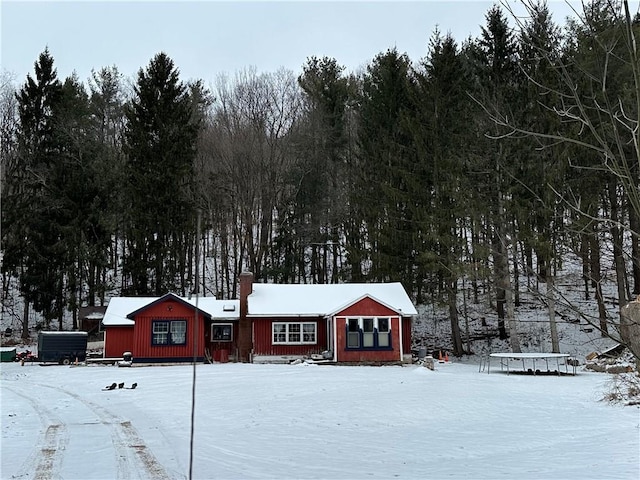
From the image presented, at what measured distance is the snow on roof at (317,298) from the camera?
1029 inches

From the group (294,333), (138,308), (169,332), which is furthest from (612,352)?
(138,308)

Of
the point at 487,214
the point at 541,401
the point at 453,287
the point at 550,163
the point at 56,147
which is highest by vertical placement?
the point at 56,147

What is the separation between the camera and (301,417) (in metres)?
13.0

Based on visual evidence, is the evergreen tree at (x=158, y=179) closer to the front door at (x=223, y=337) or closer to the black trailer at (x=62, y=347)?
the black trailer at (x=62, y=347)

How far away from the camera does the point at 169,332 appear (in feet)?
87.4

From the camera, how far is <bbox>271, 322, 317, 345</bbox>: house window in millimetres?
26625

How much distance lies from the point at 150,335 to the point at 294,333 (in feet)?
22.2

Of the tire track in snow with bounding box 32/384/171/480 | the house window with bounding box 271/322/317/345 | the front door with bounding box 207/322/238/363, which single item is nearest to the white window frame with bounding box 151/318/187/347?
the front door with bounding box 207/322/238/363

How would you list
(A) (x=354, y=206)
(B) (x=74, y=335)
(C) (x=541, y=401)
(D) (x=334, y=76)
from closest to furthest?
(C) (x=541, y=401)
(B) (x=74, y=335)
(A) (x=354, y=206)
(D) (x=334, y=76)

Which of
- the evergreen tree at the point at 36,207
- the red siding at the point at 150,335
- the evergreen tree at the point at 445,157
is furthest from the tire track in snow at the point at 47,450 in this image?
the evergreen tree at the point at 36,207

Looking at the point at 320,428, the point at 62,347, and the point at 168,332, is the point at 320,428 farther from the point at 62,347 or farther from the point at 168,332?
the point at 62,347

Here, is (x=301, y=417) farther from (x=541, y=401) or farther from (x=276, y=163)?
(x=276, y=163)

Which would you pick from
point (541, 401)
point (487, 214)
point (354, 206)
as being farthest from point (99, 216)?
point (541, 401)

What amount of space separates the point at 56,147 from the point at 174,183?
815 cm
